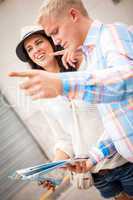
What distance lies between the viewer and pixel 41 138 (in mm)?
5246

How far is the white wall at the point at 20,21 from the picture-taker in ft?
15.5

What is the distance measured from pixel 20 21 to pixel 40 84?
388 centimetres

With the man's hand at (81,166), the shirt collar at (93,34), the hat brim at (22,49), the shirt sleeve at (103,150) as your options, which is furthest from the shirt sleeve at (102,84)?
the hat brim at (22,49)

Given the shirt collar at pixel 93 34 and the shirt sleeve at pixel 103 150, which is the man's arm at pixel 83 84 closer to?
the shirt collar at pixel 93 34

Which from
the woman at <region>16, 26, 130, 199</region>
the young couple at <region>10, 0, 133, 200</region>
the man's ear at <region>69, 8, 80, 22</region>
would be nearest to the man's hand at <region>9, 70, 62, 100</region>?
the young couple at <region>10, 0, 133, 200</region>

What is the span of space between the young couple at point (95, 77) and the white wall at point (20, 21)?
2.45 m

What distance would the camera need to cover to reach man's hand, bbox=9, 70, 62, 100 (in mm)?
1238

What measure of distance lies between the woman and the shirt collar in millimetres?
412

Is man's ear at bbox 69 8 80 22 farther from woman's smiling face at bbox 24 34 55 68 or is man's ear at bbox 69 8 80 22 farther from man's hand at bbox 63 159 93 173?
man's hand at bbox 63 159 93 173

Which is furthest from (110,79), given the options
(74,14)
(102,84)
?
(74,14)

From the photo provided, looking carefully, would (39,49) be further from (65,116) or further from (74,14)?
(74,14)

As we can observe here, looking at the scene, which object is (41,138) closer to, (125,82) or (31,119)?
(31,119)

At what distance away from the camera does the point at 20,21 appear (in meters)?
4.89

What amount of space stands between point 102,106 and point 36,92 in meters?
0.53
